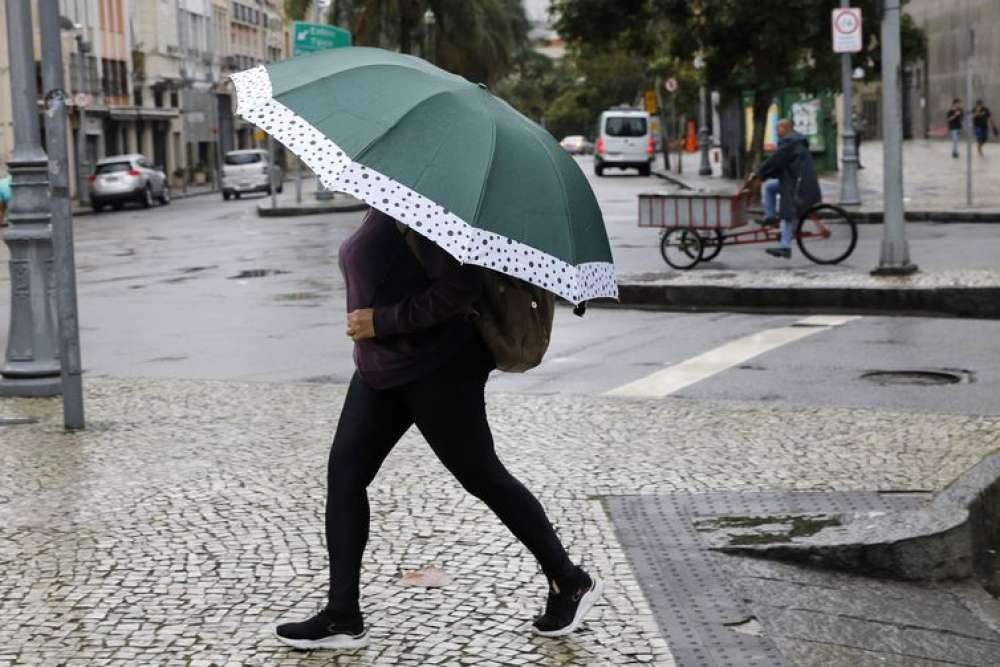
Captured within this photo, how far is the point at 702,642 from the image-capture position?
4.93 metres

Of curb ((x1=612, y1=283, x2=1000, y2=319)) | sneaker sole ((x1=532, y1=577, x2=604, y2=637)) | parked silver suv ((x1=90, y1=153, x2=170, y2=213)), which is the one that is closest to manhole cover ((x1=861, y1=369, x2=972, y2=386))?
curb ((x1=612, y1=283, x2=1000, y2=319))

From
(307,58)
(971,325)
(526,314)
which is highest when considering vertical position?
(307,58)

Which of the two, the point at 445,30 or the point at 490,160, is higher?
the point at 445,30

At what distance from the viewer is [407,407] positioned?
4781mm

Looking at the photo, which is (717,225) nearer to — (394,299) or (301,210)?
(394,299)

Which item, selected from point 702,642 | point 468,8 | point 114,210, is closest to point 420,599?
point 702,642

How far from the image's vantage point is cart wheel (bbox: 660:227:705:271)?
1855cm

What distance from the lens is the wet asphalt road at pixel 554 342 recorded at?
33.8 ft

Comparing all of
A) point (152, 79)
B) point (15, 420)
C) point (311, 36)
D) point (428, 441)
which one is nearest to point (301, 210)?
point (311, 36)

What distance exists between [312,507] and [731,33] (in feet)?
81.3

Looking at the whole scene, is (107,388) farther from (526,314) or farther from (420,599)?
(526,314)

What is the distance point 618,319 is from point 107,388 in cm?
528

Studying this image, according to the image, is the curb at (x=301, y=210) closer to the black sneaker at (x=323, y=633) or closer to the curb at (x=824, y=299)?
the curb at (x=824, y=299)

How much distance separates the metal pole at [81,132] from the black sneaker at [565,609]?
49.9 m
